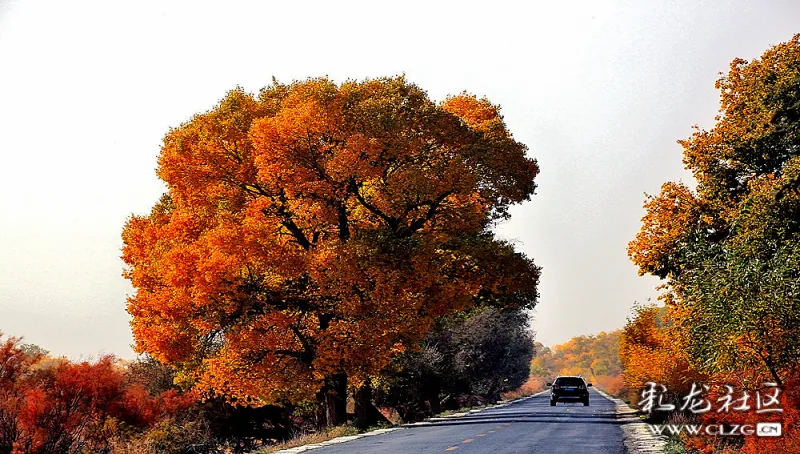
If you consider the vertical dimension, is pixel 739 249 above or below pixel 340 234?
below

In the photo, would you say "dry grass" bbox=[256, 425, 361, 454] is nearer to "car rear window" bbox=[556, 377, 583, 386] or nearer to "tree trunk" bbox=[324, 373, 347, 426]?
"tree trunk" bbox=[324, 373, 347, 426]

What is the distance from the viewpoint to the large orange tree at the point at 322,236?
2934cm

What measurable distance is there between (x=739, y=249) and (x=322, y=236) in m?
17.9

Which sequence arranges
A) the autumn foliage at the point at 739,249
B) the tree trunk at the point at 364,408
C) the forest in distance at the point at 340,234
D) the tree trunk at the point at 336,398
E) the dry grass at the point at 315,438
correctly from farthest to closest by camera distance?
the tree trunk at the point at 336,398
the tree trunk at the point at 364,408
the forest in distance at the point at 340,234
the dry grass at the point at 315,438
the autumn foliage at the point at 739,249

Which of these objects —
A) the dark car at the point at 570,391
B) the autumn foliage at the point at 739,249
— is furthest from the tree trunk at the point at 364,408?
the dark car at the point at 570,391

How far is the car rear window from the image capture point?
51969 mm

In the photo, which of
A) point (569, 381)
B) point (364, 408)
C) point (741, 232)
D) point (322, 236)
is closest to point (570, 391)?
point (569, 381)

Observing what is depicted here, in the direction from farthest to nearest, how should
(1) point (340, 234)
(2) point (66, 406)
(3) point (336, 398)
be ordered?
(3) point (336, 398)
(1) point (340, 234)
(2) point (66, 406)

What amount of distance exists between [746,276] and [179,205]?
22220 millimetres

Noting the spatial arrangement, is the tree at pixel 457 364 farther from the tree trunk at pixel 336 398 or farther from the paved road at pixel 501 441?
the paved road at pixel 501 441

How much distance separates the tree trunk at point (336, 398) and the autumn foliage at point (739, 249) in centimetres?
1237

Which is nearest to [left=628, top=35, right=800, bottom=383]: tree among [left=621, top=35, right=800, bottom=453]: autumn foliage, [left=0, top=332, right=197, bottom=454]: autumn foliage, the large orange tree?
[left=621, top=35, right=800, bottom=453]: autumn foliage

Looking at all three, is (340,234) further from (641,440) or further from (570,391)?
(570,391)

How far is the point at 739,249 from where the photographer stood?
18188 mm
